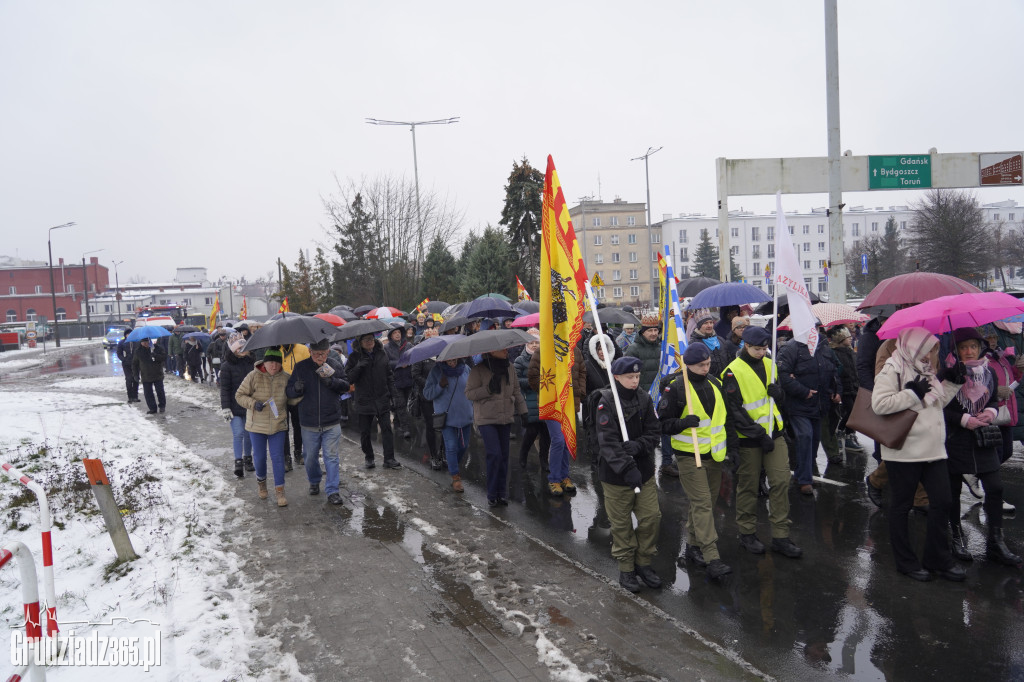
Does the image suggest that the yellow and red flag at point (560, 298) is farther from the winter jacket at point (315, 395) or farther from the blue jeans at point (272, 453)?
the blue jeans at point (272, 453)

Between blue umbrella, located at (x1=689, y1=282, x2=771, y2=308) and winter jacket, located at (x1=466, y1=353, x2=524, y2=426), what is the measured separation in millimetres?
2928

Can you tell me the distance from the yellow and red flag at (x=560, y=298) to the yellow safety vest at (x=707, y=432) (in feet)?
3.44

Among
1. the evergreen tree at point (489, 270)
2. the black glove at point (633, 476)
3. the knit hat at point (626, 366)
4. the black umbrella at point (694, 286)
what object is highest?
the evergreen tree at point (489, 270)

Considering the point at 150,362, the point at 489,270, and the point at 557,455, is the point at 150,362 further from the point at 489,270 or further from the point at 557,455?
the point at 489,270

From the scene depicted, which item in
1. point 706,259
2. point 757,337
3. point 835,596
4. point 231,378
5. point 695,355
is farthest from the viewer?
point 706,259

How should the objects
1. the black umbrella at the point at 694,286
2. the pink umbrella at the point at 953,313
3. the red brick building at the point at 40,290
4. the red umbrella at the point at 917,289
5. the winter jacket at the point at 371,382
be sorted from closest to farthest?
the pink umbrella at the point at 953,313 < the red umbrella at the point at 917,289 < the winter jacket at the point at 371,382 < the black umbrella at the point at 694,286 < the red brick building at the point at 40,290

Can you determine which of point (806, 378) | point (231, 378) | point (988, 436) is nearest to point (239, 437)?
point (231, 378)

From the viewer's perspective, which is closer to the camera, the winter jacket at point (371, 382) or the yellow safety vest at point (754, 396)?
the yellow safety vest at point (754, 396)

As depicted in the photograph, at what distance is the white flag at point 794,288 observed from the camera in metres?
6.44

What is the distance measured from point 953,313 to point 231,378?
348 inches

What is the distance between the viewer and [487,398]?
7.86m

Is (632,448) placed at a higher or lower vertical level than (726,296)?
lower

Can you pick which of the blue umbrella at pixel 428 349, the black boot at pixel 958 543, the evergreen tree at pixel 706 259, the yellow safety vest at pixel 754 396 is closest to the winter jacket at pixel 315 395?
the blue umbrella at pixel 428 349

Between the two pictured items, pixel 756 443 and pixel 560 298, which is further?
pixel 560 298
